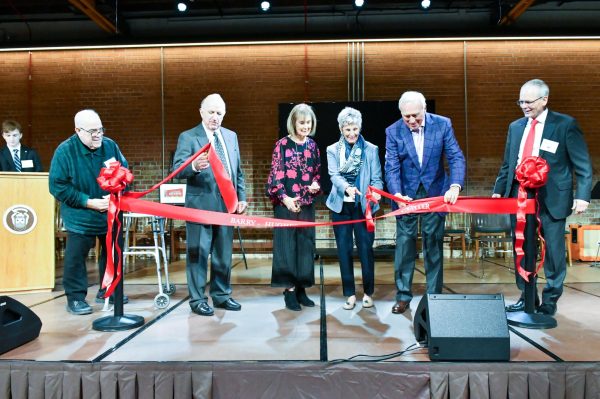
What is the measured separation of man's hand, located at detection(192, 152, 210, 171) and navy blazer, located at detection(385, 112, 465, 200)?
4.45ft

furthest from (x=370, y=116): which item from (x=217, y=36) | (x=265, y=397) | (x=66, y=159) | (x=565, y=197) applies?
(x=265, y=397)

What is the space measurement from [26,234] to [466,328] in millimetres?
4001

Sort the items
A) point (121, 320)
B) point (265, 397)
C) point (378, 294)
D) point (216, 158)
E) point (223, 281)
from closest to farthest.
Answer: point (265, 397) → point (121, 320) → point (216, 158) → point (223, 281) → point (378, 294)

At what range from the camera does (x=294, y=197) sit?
330 centimetres

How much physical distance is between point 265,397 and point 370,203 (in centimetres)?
162

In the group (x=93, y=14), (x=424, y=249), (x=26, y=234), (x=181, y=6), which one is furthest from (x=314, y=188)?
(x=93, y=14)

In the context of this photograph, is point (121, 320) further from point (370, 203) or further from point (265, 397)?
point (370, 203)

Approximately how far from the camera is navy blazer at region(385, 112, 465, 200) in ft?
10.3

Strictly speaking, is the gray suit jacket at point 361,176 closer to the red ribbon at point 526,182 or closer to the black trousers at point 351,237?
the black trousers at point 351,237

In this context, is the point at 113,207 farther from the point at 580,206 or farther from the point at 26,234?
the point at 580,206

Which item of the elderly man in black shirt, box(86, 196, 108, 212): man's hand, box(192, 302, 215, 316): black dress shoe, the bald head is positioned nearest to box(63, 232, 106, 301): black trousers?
the elderly man in black shirt

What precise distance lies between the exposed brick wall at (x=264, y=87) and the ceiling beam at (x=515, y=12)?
420 mm

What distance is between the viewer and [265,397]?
2049mm

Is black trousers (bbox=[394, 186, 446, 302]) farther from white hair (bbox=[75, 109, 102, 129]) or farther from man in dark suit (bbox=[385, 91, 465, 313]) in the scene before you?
white hair (bbox=[75, 109, 102, 129])
